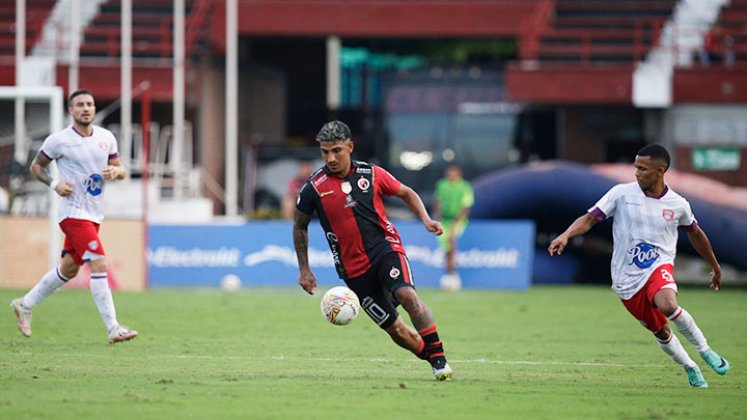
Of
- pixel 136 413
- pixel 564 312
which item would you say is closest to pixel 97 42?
pixel 564 312

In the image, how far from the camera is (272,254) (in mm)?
25219

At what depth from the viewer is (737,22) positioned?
34.2 metres

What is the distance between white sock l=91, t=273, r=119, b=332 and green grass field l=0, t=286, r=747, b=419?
0.88 ft

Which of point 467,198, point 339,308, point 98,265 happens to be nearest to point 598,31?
point 467,198

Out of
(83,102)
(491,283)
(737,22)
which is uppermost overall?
(737,22)

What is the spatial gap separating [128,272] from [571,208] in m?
8.25

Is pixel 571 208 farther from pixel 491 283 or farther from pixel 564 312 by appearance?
pixel 564 312

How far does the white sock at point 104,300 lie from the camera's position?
46.1 feet

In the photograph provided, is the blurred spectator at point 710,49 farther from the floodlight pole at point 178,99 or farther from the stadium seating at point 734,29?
the floodlight pole at point 178,99

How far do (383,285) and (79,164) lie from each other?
4359 millimetres

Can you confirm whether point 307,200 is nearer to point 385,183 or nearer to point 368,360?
point 385,183

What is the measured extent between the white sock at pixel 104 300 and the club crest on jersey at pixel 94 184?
864 mm

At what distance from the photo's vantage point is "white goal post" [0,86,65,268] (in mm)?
22453

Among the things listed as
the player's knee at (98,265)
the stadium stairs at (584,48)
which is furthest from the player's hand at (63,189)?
the stadium stairs at (584,48)
